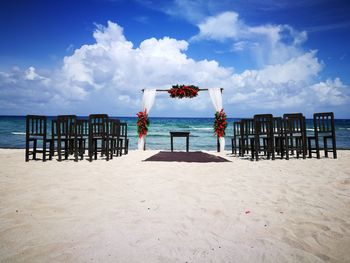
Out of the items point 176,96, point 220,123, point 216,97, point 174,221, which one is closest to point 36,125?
point 176,96

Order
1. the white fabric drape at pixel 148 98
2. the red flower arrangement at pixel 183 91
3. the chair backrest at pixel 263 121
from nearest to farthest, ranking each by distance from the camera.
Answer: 1. the chair backrest at pixel 263 121
2. the red flower arrangement at pixel 183 91
3. the white fabric drape at pixel 148 98

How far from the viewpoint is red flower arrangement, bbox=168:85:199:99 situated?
11234 mm

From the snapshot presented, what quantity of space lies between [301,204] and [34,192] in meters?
3.38

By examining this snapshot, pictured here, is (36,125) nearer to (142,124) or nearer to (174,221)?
(142,124)

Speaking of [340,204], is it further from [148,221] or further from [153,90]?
[153,90]

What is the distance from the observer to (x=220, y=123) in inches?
421

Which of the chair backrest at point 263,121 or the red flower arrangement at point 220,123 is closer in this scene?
the chair backrest at point 263,121

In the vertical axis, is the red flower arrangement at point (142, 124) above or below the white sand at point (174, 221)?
above

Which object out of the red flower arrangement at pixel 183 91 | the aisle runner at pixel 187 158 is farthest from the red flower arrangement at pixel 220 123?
the aisle runner at pixel 187 158

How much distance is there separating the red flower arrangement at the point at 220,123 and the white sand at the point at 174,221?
21.6 feet

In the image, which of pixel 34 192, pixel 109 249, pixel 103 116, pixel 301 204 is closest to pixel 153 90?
pixel 103 116

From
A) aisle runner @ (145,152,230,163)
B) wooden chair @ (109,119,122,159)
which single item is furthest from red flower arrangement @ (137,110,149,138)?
aisle runner @ (145,152,230,163)

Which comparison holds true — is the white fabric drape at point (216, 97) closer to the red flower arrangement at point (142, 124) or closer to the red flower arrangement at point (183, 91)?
the red flower arrangement at point (183, 91)

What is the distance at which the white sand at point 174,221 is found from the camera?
5.67 ft
